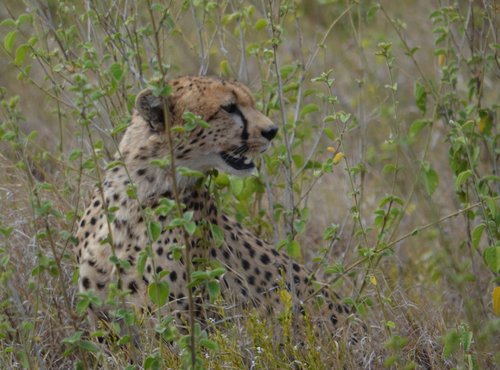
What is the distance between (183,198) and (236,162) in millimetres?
229

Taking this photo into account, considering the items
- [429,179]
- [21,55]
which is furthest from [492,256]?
[21,55]

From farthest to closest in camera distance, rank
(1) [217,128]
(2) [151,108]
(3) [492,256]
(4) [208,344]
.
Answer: (1) [217,128]
(2) [151,108]
(3) [492,256]
(4) [208,344]

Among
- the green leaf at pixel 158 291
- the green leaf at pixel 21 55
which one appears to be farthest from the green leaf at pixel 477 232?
the green leaf at pixel 21 55

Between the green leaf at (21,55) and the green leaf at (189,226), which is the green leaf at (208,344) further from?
the green leaf at (21,55)

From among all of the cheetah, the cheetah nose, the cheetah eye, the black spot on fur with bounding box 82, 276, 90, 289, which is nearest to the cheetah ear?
the cheetah

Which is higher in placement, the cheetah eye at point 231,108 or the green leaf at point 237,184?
the cheetah eye at point 231,108

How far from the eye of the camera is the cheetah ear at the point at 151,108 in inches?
126

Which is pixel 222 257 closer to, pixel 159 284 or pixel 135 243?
pixel 135 243

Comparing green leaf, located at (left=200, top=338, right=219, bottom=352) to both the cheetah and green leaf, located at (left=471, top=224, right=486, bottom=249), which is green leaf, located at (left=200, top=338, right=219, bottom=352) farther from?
green leaf, located at (left=471, top=224, right=486, bottom=249)

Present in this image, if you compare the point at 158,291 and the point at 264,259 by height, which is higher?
the point at 158,291

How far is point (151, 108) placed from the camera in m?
3.22

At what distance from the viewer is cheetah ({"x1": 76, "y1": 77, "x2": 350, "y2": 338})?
3268 mm

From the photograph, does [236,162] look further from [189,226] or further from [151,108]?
[189,226]

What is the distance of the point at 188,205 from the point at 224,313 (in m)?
0.48
